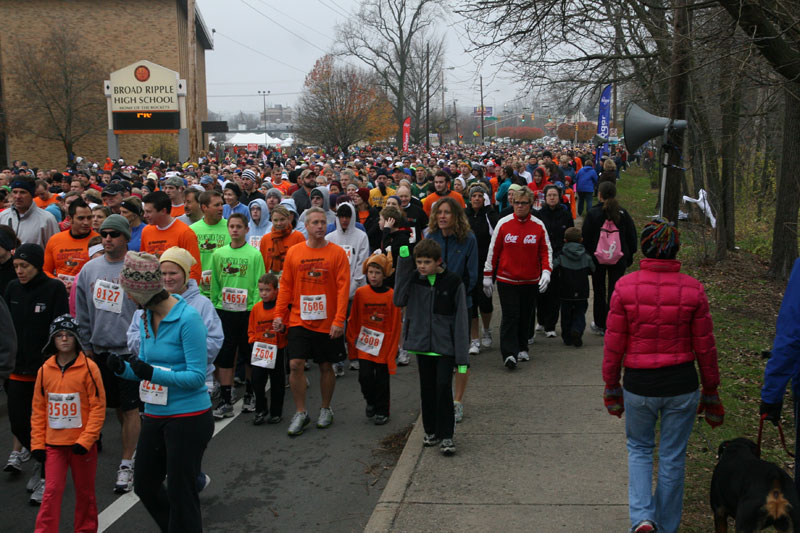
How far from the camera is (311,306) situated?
23.0ft

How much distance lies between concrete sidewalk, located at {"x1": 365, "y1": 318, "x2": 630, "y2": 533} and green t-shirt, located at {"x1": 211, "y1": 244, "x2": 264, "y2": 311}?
7.05ft

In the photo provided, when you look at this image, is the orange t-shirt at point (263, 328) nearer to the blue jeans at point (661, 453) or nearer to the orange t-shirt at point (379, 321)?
the orange t-shirt at point (379, 321)

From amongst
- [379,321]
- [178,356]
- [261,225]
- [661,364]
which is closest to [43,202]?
[261,225]

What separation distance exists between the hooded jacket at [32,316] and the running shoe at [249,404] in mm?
2414

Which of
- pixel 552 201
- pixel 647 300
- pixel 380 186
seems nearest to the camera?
pixel 647 300

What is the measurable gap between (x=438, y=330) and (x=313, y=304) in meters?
1.29

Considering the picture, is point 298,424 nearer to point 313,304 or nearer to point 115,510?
point 313,304

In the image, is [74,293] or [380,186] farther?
[380,186]

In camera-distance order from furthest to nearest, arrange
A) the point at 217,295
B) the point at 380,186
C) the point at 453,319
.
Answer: the point at 380,186 → the point at 217,295 → the point at 453,319

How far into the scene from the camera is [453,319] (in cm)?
636

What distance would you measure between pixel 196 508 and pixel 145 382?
31.2 inches

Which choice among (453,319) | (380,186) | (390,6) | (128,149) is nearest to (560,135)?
(390,6)

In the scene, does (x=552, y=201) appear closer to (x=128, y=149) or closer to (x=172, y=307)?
(x=172, y=307)

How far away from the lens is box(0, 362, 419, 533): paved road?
550 cm
